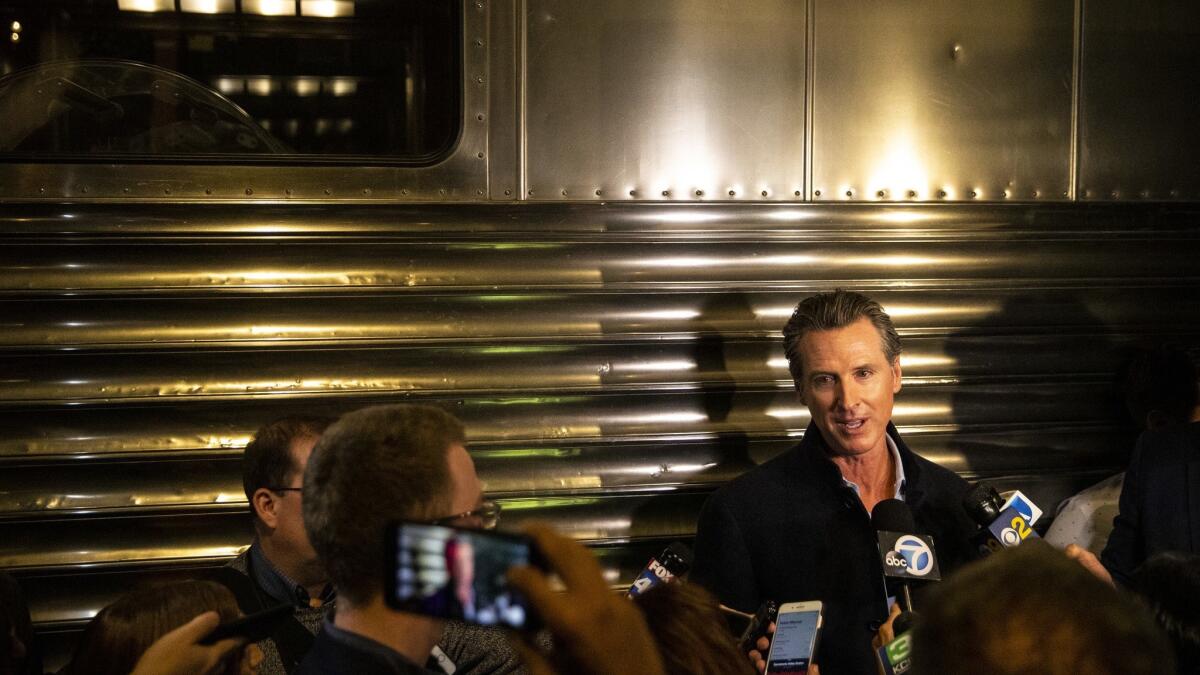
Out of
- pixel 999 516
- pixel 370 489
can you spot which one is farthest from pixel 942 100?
pixel 370 489

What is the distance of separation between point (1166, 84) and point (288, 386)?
2.91 meters

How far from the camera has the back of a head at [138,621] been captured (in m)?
2.19

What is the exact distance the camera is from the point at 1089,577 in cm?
110

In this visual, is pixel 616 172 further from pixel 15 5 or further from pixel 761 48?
pixel 15 5

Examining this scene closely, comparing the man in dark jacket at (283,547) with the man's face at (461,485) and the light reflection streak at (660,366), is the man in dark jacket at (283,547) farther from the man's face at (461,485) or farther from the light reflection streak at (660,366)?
the man's face at (461,485)

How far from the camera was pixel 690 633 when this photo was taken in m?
1.86

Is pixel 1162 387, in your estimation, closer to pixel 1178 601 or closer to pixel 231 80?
pixel 1178 601

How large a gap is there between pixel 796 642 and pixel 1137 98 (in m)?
2.50

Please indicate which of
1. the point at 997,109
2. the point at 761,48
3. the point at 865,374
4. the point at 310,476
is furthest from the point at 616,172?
the point at 310,476

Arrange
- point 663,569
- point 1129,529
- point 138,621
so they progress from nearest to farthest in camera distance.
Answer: point 138,621, point 663,569, point 1129,529

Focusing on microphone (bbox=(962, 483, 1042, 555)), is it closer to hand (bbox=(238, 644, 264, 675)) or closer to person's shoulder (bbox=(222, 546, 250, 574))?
hand (bbox=(238, 644, 264, 675))

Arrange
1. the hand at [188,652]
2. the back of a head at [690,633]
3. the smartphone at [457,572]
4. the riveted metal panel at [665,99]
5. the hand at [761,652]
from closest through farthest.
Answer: the smartphone at [457,572], the hand at [188,652], the back of a head at [690,633], the hand at [761,652], the riveted metal panel at [665,99]

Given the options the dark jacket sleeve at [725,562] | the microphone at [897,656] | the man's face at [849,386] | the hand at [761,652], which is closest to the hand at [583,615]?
the microphone at [897,656]

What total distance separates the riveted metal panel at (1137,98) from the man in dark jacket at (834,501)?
1298 mm
